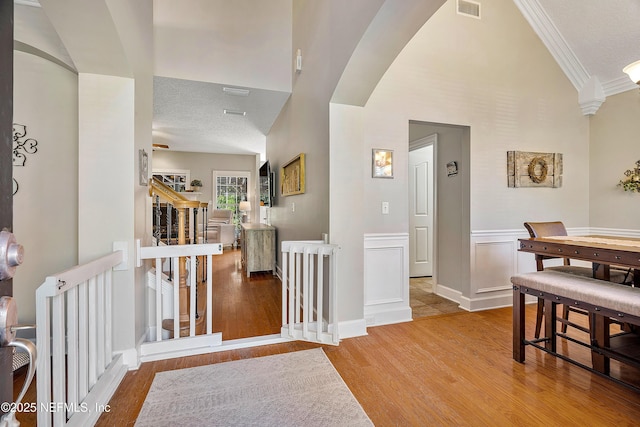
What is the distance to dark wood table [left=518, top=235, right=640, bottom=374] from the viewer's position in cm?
167

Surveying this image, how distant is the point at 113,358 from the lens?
189 cm

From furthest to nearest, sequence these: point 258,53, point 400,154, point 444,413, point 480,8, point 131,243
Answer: point 258,53 < point 480,8 < point 400,154 < point 131,243 < point 444,413

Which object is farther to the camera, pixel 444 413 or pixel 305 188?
pixel 305 188

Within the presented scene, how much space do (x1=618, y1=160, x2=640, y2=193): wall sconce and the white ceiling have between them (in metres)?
0.84

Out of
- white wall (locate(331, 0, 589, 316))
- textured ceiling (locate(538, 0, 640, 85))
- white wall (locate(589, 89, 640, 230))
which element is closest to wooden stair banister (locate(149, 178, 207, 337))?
white wall (locate(331, 0, 589, 316))

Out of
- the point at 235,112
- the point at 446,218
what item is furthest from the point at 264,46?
the point at 446,218

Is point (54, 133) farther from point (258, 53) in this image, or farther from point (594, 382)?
point (594, 382)

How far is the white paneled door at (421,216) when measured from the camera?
452 cm

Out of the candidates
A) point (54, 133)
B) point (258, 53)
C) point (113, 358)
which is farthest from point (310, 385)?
point (258, 53)

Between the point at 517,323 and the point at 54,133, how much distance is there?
12.3ft

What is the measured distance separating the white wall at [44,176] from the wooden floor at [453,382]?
37.0 inches

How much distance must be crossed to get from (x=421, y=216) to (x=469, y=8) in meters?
2.71

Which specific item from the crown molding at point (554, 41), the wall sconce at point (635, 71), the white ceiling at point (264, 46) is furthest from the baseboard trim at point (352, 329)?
the crown molding at point (554, 41)

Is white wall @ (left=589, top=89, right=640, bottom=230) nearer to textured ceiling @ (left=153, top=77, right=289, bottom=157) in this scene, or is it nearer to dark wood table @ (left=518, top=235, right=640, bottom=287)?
dark wood table @ (left=518, top=235, right=640, bottom=287)
